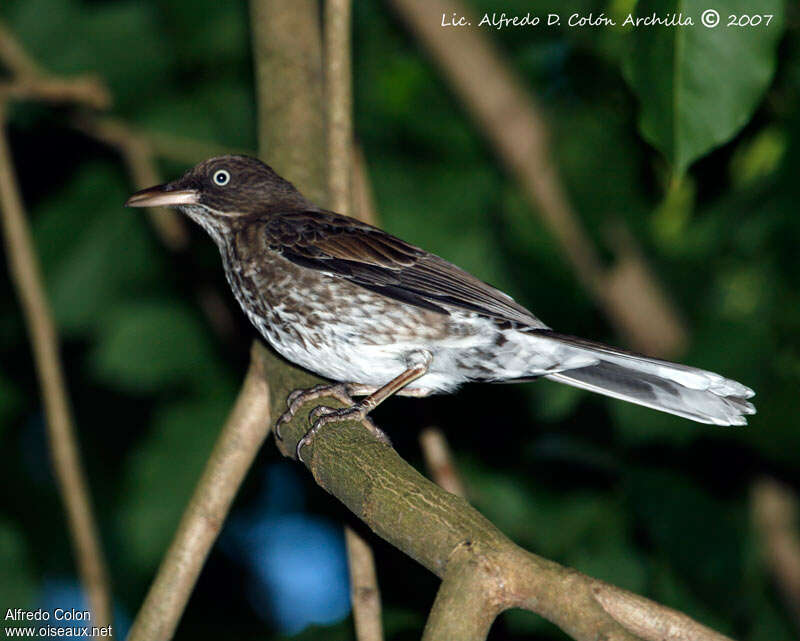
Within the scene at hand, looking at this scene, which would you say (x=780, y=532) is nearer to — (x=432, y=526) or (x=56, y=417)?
(x=432, y=526)

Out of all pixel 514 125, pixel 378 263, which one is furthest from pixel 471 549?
pixel 514 125

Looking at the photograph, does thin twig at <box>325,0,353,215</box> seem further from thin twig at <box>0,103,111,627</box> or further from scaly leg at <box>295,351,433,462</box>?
thin twig at <box>0,103,111,627</box>

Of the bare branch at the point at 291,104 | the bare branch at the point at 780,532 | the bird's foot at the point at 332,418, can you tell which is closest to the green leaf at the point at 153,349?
the bare branch at the point at 291,104

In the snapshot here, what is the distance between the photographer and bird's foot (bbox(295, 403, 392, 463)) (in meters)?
2.96

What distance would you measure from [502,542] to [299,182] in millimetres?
2071

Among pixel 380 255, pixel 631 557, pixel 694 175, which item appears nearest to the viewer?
pixel 380 255

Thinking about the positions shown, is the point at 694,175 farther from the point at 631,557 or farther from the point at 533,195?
the point at 631,557

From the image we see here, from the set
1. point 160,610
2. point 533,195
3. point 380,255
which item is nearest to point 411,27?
point 533,195

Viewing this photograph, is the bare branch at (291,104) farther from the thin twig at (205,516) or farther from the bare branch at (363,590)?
the bare branch at (363,590)

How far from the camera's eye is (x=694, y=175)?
4367 mm

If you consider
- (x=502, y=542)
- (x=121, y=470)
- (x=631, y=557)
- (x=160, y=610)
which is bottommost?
(x=121, y=470)

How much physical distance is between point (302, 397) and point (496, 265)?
6.05ft

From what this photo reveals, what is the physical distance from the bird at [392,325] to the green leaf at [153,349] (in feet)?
3.42

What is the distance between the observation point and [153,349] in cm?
492
